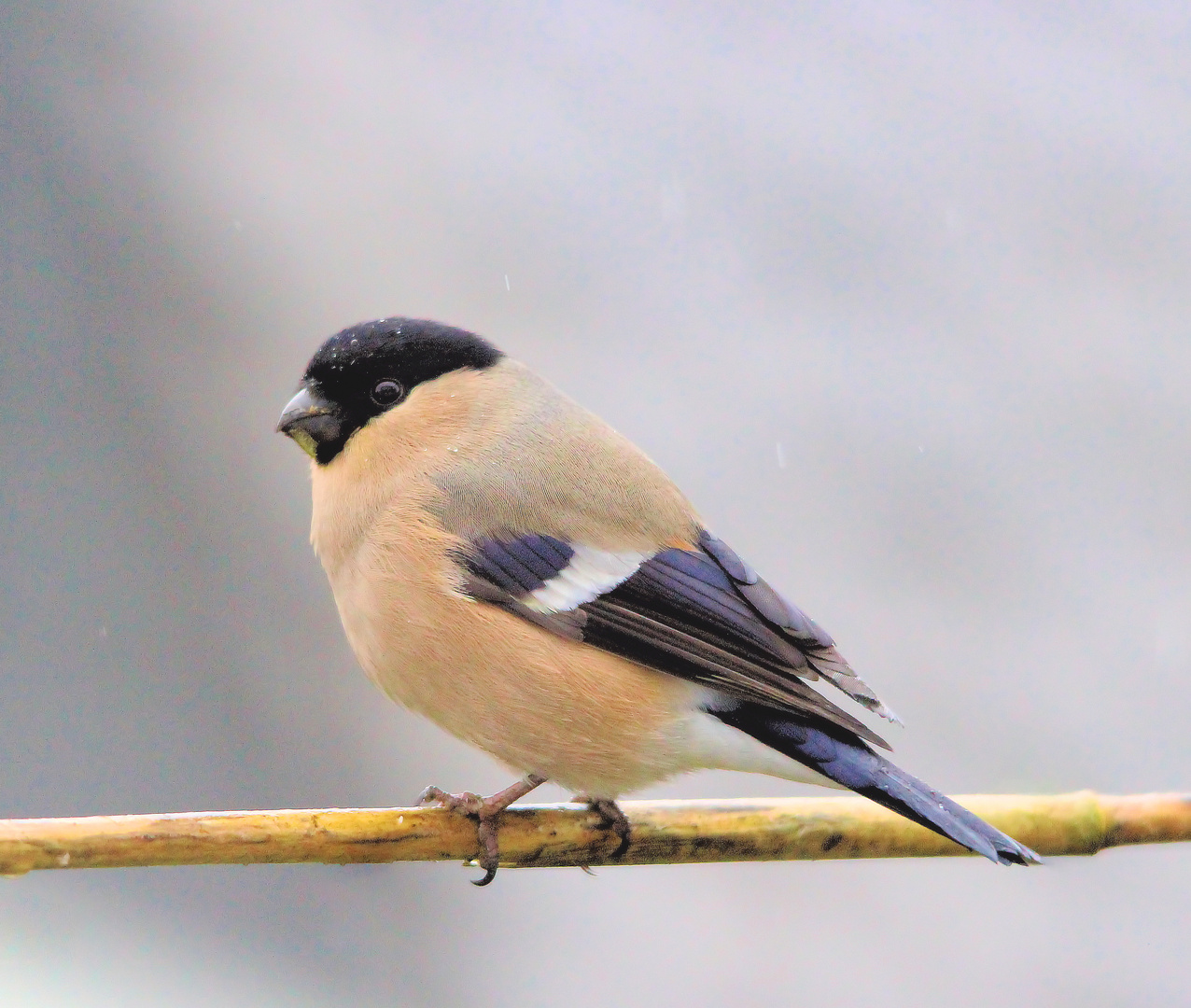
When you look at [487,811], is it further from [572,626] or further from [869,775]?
[869,775]

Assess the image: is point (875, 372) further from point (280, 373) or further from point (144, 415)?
point (144, 415)

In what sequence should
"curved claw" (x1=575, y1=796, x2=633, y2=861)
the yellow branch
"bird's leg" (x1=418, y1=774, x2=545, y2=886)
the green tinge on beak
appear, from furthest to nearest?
the green tinge on beak, "curved claw" (x1=575, y1=796, x2=633, y2=861), "bird's leg" (x1=418, y1=774, x2=545, y2=886), the yellow branch

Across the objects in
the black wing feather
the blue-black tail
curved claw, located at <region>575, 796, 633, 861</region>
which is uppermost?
the black wing feather

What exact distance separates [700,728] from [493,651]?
0.48 metres

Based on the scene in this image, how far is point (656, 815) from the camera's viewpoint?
2996 millimetres

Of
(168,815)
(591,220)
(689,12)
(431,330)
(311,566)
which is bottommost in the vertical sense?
(311,566)

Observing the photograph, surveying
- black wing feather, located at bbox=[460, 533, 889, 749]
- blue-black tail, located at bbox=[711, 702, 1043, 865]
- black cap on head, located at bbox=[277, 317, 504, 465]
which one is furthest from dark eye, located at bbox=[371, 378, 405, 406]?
blue-black tail, located at bbox=[711, 702, 1043, 865]

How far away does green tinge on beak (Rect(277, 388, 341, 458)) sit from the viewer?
330 centimetres

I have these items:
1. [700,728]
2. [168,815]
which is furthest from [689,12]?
[168,815]

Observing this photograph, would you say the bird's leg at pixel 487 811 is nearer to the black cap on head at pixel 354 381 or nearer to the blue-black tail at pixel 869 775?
the blue-black tail at pixel 869 775

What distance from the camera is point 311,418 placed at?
3.32m

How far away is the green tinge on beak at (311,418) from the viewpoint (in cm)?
330

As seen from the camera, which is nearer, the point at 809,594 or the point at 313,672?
the point at 809,594

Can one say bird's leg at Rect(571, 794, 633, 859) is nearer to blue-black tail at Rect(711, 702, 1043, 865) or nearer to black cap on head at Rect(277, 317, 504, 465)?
blue-black tail at Rect(711, 702, 1043, 865)
